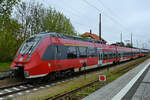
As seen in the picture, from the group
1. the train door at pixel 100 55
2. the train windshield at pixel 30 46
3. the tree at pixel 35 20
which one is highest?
the tree at pixel 35 20

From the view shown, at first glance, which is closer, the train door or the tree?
the train door

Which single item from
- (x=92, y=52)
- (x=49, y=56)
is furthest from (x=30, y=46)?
(x=92, y=52)

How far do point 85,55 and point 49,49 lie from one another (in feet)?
16.9

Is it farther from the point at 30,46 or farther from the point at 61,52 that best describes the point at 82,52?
the point at 30,46

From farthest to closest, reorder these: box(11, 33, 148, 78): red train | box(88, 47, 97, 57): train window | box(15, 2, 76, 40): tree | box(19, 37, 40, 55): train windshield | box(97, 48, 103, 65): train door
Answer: box(15, 2, 76, 40): tree < box(97, 48, 103, 65): train door < box(88, 47, 97, 57): train window < box(19, 37, 40, 55): train windshield < box(11, 33, 148, 78): red train

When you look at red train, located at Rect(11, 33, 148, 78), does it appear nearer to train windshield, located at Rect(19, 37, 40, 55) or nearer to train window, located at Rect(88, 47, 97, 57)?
train windshield, located at Rect(19, 37, 40, 55)

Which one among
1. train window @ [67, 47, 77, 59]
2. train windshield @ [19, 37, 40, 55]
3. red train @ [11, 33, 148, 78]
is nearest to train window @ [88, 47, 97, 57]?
red train @ [11, 33, 148, 78]

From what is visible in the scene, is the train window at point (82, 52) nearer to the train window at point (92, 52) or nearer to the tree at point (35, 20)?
the train window at point (92, 52)

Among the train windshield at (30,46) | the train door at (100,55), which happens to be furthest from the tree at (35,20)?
the train windshield at (30,46)

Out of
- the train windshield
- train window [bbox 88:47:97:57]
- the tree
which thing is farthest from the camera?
the tree

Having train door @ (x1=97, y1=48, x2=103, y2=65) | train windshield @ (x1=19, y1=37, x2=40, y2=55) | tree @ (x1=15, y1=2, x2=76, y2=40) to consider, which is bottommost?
train door @ (x1=97, y1=48, x2=103, y2=65)

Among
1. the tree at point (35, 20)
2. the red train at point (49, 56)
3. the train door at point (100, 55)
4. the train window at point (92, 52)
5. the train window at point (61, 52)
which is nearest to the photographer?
the red train at point (49, 56)

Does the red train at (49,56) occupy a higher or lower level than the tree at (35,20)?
lower

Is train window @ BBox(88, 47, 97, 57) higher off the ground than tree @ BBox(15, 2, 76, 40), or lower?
lower
